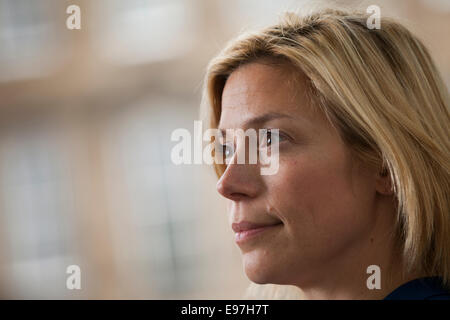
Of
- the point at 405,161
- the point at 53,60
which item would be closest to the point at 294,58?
the point at 405,161

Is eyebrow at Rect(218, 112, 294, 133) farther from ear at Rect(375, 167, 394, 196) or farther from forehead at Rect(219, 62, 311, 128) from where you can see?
ear at Rect(375, 167, 394, 196)

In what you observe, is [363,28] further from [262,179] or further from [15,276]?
[15,276]

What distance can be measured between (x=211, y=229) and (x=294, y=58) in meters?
3.85

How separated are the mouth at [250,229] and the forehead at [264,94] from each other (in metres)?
0.19

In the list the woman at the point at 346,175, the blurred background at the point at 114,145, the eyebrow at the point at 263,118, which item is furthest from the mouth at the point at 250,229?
the blurred background at the point at 114,145

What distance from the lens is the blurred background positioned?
15.2 ft

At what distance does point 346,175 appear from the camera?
955 mm

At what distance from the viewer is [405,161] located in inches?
35.9

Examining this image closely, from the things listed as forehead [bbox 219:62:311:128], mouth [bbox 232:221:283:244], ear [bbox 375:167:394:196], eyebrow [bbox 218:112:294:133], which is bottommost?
mouth [bbox 232:221:283:244]

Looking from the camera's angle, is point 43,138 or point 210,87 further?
point 43,138

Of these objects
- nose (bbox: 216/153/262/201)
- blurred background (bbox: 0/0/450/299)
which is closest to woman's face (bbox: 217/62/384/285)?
nose (bbox: 216/153/262/201)

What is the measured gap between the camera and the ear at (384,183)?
97 cm

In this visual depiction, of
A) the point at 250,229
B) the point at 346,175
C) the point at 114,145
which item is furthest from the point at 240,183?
the point at 114,145

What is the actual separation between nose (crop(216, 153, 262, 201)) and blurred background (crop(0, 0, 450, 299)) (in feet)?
11.8
